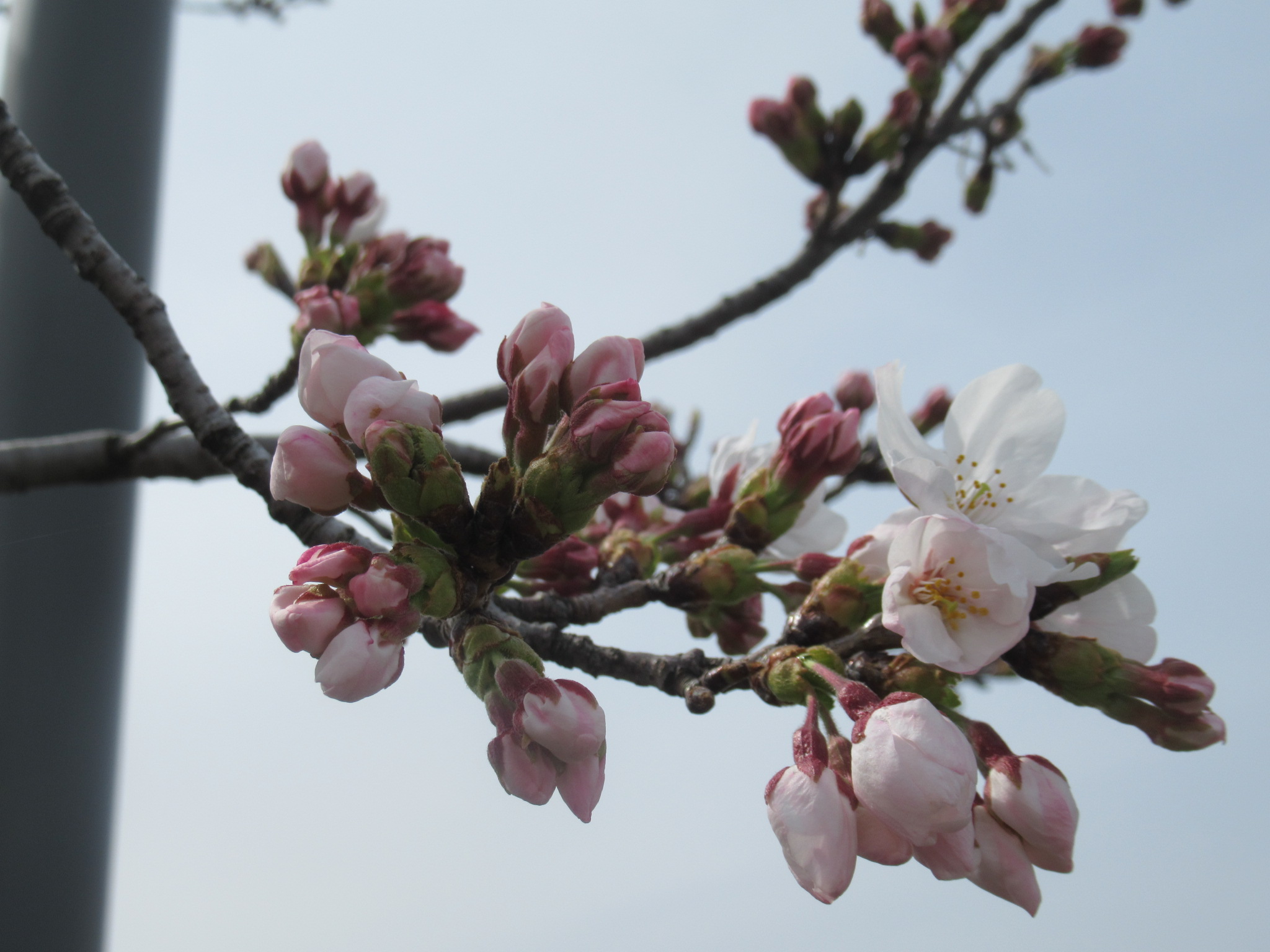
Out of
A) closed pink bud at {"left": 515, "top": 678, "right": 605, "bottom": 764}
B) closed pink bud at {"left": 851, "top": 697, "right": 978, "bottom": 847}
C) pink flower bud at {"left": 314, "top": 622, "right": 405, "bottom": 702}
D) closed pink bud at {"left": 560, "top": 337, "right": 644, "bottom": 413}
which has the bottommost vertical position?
closed pink bud at {"left": 851, "top": 697, "right": 978, "bottom": 847}

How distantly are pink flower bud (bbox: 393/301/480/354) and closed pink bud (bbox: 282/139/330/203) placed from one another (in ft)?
1.67

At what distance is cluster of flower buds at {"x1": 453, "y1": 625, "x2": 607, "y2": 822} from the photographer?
2.49 feet

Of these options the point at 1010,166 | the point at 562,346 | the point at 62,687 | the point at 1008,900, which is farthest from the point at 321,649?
the point at 1010,166

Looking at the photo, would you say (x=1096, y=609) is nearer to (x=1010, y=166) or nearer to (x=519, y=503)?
(x=519, y=503)

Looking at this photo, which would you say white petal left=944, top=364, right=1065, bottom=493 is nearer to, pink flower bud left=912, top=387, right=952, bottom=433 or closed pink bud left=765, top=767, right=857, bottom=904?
closed pink bud left=765, top=767, right=857, bottom=904

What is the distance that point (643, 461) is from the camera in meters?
0.78

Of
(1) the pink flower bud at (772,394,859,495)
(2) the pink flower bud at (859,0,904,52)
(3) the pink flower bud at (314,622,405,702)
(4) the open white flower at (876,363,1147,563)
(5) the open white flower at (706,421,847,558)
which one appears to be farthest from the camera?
(2) the pink flower bud at (859,0,904,52)

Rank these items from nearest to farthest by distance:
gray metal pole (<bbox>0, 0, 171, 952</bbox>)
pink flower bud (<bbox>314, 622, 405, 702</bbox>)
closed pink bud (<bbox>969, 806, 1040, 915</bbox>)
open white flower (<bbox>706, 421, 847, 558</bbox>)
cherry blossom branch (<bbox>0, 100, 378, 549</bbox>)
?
pink flower bud (<bbox>314, 622, 405, 702</bbox>)
closed pink bud (<bbox>969, 806, 1040, 915</bbox>)
cherry blossom branch (<bbox>0, 100, 378, 549</bbox>)
open white flower (<bbox>706, 421, 847, 558</bbox>)
gray metal pole (<bbox>0, 0, 171, 952</bbox>)

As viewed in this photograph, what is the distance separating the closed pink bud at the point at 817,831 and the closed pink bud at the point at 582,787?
0.16 m

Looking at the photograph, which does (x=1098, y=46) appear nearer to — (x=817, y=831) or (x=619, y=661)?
(x=619, y=661)

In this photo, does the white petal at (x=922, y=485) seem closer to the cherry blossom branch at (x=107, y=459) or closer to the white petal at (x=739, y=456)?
the white petal at (x=739, y=456)

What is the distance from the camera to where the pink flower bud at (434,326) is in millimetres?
1856

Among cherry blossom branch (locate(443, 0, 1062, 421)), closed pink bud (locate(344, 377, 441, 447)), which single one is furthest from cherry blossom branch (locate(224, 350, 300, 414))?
closed pink bud (locate(344, 377, 441, 447))

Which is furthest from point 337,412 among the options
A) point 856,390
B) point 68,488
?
point 856,390
